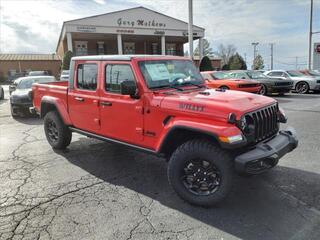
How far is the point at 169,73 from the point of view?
4801 millimetres

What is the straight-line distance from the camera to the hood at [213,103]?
3.67 m

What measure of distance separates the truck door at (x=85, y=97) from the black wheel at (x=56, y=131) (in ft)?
1.67

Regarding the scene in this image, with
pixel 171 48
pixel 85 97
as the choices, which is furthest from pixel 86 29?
pixel 85 97

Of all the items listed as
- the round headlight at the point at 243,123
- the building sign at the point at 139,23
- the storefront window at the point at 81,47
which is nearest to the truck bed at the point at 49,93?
the round headlight at the point at 243,123

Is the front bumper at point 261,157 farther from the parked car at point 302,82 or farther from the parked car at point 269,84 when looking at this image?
the parked car at point 302,82

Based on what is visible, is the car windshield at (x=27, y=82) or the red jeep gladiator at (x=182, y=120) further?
the car windshield at (x=27, y=82)

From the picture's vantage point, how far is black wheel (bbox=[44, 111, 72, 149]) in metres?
6.21

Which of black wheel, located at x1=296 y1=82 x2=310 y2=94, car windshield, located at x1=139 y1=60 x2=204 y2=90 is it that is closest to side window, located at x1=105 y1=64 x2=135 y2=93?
car windshield, located at x1=139 y1=60 x2=204 y2=90

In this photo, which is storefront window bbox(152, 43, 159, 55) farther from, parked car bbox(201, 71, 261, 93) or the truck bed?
the truck bed

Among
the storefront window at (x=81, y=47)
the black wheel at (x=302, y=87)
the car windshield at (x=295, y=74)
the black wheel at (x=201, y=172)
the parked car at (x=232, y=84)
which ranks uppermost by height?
the storefront window at (x=81, y=47)

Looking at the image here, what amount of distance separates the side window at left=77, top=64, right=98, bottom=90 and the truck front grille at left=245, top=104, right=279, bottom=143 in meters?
2.66

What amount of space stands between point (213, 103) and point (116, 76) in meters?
1.76

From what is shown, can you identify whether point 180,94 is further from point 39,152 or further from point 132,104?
point 39,152

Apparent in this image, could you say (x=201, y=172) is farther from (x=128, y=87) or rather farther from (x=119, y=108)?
(x=119, y=108)
